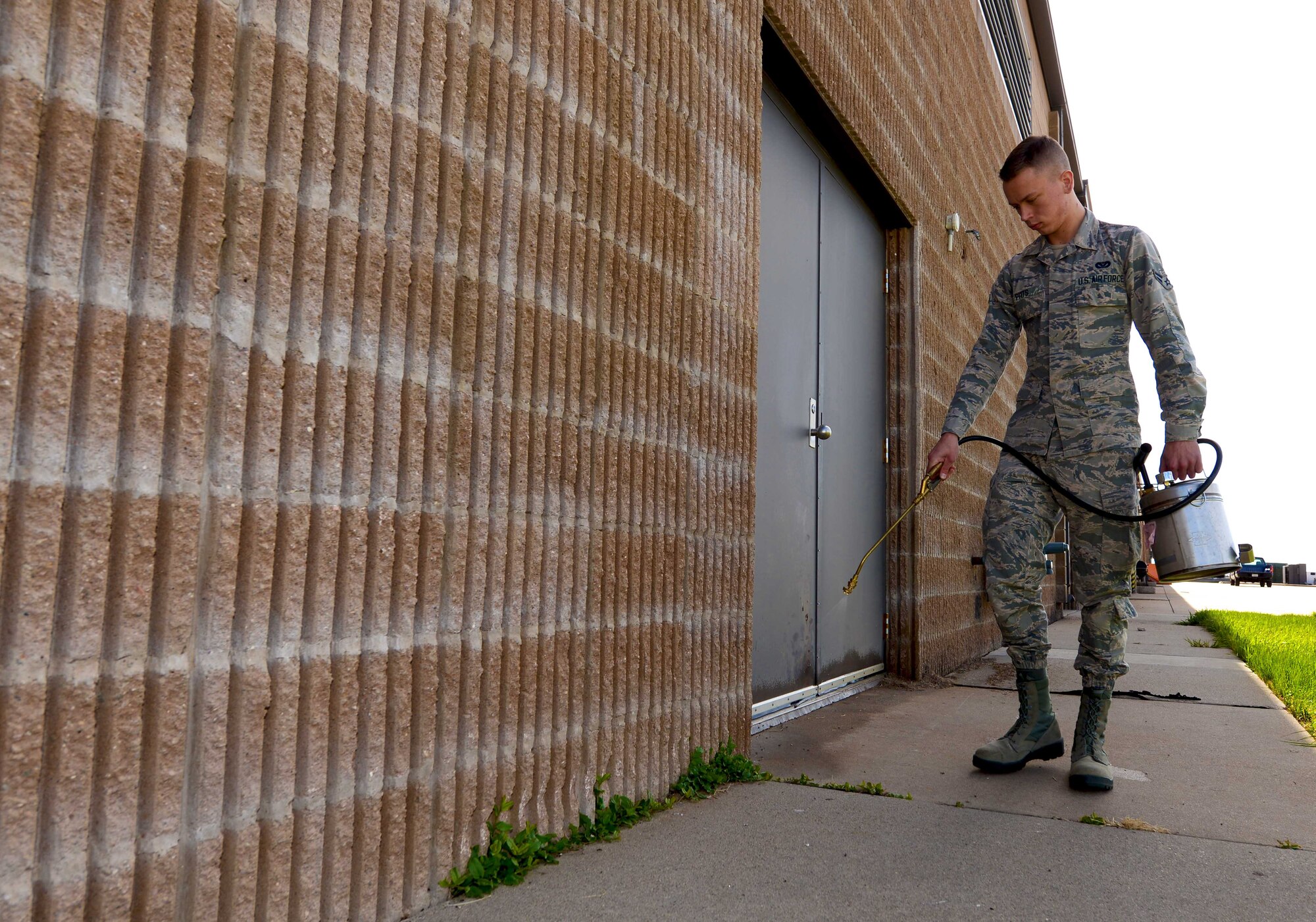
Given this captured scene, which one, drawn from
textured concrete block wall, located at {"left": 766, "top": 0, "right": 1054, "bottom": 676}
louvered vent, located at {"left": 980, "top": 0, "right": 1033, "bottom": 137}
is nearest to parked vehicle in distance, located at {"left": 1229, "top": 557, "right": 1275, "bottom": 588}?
louvered vent, located at {"left": 980, "top": 0, "right": 1033, "bottom": 137}

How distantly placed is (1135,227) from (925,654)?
275 centimetres

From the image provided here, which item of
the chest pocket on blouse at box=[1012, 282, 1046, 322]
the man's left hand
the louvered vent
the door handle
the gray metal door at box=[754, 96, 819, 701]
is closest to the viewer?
the man's left hand

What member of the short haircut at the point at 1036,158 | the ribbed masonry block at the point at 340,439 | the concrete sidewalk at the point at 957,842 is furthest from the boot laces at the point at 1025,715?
the short haircut at the point at 1036,158

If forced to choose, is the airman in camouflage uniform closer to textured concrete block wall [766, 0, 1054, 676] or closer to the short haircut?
the short haircut

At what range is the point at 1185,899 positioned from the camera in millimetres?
1950

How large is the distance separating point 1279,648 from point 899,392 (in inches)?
150

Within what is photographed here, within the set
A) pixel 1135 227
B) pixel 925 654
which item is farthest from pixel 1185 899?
pixel 925 654

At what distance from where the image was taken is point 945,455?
3258 millimetres

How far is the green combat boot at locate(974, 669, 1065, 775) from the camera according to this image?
3113 millimetres

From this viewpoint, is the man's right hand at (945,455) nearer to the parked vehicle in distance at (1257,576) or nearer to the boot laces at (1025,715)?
the boot laces at (1025,715)

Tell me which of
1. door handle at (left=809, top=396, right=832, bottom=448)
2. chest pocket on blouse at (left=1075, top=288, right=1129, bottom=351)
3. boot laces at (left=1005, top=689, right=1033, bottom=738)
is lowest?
boot laces at (left=1005, top=689, right=1033, bottom=738)

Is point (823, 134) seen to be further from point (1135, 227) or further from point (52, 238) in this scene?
point (52, 238)

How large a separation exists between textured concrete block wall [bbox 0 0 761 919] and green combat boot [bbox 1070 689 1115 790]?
1270 millimetres

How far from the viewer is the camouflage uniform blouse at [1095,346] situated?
3039 millimetres
